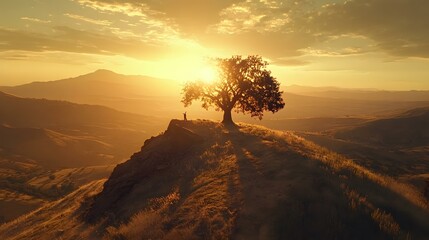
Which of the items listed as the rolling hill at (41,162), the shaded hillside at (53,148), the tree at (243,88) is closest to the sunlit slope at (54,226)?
the tree at (243,88)

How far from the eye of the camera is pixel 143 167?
2914 cm

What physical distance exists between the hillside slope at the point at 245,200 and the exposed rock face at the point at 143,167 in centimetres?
11

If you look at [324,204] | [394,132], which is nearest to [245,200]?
[324,204]

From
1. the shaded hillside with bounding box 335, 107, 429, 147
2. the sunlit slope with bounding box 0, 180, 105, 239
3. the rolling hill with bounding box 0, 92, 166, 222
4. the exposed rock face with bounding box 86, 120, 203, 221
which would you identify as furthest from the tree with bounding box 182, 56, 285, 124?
the shaded hillside with bounding box 335, 107, 429, 147

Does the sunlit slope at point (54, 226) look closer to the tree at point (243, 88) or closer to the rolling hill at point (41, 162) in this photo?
the tree at point (243, 88)

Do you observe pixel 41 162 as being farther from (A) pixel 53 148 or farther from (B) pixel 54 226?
(B) pixel 54 226

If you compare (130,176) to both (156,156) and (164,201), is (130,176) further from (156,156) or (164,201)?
(164,201)

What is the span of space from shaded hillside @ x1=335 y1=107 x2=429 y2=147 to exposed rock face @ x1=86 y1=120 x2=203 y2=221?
133 metres

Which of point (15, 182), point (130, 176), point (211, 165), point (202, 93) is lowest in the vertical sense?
point (15, 182)

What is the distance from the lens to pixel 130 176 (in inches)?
1142

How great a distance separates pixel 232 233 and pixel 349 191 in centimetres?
645

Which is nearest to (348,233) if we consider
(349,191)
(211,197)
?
(349,191)

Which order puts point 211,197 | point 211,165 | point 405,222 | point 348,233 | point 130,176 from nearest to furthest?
point 348,233
point 405,222
point 211,197
point 211,165
point 130,176

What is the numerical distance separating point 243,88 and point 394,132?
454ft
